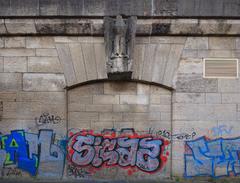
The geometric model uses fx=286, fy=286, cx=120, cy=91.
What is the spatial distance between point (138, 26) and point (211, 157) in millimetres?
3961

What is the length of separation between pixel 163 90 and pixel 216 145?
201cm

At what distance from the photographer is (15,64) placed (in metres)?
7.70

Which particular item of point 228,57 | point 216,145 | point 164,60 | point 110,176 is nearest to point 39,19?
point 164,60

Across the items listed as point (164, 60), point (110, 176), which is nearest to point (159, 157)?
point (110, 176)

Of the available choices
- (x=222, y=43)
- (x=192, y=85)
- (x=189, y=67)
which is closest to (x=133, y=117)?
(x=192, y=85)

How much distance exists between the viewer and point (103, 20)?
7531 mm

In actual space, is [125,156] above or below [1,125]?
below

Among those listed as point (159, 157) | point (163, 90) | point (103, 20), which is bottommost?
point (159, 157)

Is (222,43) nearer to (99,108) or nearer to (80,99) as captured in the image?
(99,108)

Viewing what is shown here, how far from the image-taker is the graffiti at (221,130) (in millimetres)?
7602

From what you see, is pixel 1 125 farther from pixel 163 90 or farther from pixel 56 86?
pixel 163 90

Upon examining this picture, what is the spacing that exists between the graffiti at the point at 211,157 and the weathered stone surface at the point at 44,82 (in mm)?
3766

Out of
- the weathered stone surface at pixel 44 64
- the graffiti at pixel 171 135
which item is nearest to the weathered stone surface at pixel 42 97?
the weathered stone surface at pixel 44 64

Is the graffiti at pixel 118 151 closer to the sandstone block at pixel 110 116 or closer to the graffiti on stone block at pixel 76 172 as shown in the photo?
the graffiti on stone block at pixel 76 172
